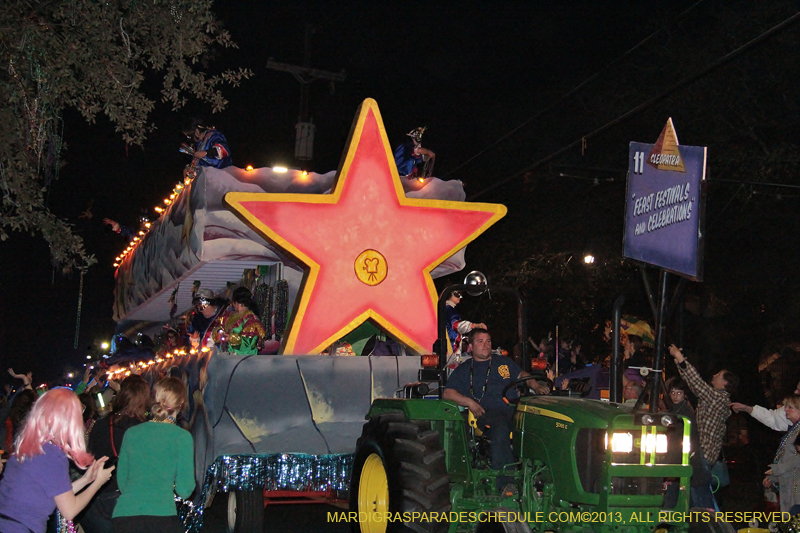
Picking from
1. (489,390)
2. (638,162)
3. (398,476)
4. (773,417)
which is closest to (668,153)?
(638,162)

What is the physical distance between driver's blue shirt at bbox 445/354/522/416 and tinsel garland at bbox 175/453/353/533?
207 cm

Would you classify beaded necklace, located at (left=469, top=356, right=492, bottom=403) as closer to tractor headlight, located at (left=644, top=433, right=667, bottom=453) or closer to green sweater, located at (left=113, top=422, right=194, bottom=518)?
tractor headlight, located at (left=644, top=433, right=667, bottom=453)

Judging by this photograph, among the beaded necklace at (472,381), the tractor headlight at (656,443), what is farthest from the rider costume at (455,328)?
the tractor headlight at (656,443)

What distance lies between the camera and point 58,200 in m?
23.5

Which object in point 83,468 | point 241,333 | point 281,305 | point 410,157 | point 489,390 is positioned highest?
point 410,157

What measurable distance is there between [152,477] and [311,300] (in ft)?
15.5

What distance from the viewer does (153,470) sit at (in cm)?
485

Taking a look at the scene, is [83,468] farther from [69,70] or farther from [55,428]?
[69,70]

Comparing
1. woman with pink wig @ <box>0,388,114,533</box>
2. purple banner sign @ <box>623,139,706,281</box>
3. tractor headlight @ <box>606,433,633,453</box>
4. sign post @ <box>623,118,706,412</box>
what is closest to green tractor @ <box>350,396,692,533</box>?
tractor headlight @ <box>606,433,633,453</box>

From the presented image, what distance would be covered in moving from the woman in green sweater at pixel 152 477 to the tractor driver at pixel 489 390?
2550 mm

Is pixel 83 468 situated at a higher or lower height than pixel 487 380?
lower

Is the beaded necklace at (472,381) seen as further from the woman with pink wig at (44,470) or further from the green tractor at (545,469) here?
the woman with pink wig at (44,470)

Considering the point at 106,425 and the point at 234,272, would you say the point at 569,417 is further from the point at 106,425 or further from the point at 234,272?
the point at 234,272

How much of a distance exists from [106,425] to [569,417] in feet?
12.3
